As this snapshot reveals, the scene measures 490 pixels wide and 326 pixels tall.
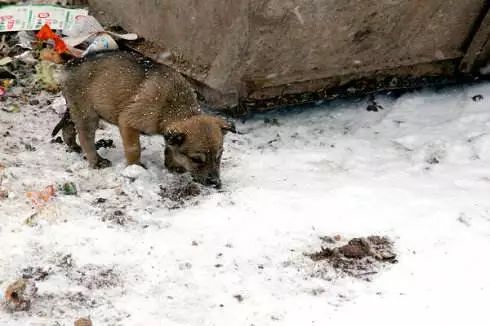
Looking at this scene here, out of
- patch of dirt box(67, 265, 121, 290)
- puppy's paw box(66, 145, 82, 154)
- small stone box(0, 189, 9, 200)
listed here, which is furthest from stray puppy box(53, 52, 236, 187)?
patch of dirt box(67, 265, 121, 290)

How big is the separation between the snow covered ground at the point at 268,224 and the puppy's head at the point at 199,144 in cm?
16

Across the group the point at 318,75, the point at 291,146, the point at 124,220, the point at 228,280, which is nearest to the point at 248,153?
the point at 291,146

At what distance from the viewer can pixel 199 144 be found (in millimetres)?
5309

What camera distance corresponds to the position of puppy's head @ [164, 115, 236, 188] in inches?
209

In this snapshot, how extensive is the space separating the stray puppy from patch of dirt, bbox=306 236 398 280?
1257 millimetres

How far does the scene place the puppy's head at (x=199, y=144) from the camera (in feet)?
17.4

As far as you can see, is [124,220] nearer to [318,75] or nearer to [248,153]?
[248,153]

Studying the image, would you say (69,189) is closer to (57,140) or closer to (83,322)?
(57,140)

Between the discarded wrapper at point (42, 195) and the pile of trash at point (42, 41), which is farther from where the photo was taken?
the pile of trash at point (42, 41)

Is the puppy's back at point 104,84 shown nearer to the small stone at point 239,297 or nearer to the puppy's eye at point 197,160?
the puppy's eye at point 197,160

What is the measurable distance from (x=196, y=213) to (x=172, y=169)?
814 millimetres

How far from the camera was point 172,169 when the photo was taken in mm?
5703

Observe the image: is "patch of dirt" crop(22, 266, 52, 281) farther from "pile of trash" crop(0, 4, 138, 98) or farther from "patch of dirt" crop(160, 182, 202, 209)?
"pile of trash" crop(0, 4, 138, 98)

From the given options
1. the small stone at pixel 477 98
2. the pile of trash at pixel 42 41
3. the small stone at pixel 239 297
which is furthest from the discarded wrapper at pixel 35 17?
the small stone at pixel 239 297
